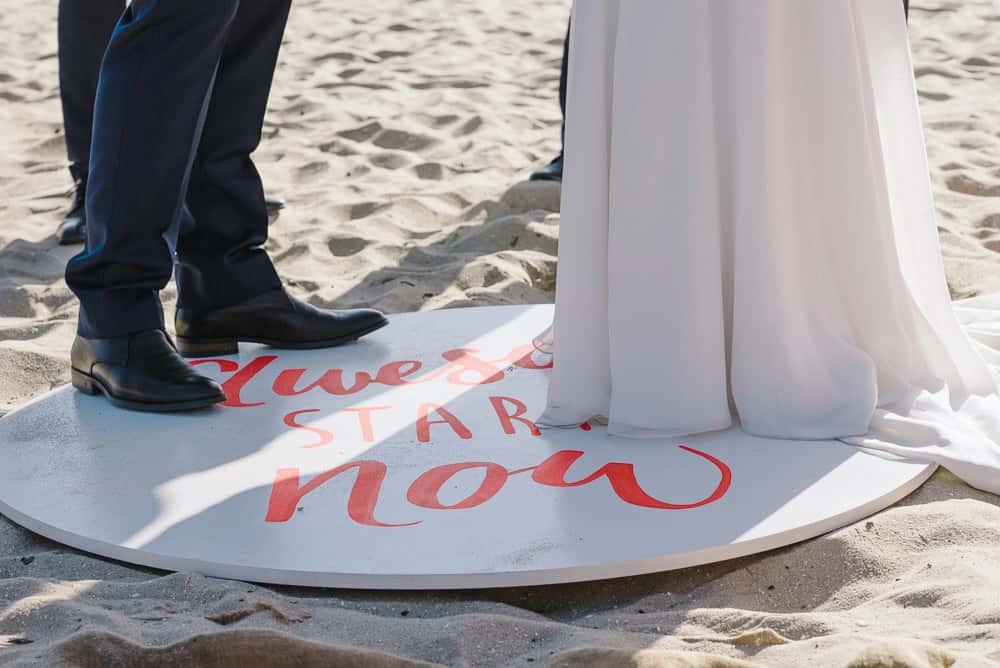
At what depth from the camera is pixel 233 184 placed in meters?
2.08

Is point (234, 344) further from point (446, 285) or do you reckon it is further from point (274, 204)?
point (274, 204)

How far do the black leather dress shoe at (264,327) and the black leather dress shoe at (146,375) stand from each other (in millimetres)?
203

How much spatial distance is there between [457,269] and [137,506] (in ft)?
4.32

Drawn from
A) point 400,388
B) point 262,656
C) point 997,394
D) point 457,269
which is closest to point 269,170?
point 457,269

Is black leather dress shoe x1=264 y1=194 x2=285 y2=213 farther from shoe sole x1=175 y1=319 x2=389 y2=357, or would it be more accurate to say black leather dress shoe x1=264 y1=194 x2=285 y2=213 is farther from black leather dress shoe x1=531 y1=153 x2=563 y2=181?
shoe sole x1=175 y1=319 x2=389 y2=357

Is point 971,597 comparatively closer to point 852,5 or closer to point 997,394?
point 997,394

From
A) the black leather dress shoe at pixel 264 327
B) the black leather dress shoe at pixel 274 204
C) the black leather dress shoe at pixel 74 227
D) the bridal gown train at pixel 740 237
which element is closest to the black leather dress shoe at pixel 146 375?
the black leather dress shoe at pixel 264 327

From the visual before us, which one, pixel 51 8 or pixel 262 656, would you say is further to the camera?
pixel 51 8

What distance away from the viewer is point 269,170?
361 centimetres

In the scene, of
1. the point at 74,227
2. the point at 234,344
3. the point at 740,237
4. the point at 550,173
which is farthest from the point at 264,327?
the point at 550,173

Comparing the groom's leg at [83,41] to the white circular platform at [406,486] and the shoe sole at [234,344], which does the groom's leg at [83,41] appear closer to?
the shoe sole at [234,344]

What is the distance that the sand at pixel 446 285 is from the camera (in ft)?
3.97

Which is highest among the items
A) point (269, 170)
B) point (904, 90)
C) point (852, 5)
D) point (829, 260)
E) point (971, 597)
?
point (852, 5)

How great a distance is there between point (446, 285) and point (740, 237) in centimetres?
113
